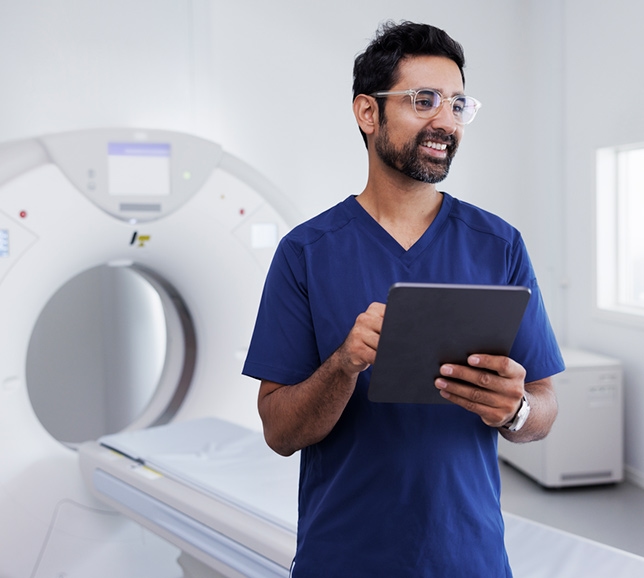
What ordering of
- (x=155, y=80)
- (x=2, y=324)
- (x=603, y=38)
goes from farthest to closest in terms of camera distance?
(x=603, y=38) < (x=155, y=80) < (x=2, y=324)

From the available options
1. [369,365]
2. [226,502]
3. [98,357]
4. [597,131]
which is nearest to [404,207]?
[369,365]

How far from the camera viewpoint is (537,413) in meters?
1.00

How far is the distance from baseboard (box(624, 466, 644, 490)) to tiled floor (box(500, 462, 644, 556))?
2 cm

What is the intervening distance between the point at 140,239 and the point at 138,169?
22 centimetres

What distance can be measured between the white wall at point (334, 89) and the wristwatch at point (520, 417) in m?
2.09

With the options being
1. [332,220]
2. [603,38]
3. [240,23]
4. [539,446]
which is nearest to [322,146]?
[240,23]

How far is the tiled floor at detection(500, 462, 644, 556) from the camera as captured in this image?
2.64 metres

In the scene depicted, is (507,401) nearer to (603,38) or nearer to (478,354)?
(478,354)

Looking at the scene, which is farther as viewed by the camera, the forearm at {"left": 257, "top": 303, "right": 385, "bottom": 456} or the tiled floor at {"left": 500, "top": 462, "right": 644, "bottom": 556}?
the tiled floor at {"left": 500, "top": 462, "right": 644, "bottom": 556}

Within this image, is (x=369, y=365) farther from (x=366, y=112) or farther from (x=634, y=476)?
(x=634, y=476)

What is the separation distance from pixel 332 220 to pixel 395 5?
2.43 meters

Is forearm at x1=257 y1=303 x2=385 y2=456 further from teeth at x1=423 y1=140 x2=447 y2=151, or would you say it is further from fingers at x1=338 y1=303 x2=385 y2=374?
teeth at x1=423 y1=140 x2=447 y2=151

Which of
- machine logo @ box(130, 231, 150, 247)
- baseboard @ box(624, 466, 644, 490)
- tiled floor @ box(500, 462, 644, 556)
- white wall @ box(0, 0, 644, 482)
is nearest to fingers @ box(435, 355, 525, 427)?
machine logo @ box(130, 231, 150, 247)

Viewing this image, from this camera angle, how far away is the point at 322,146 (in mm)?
3170
